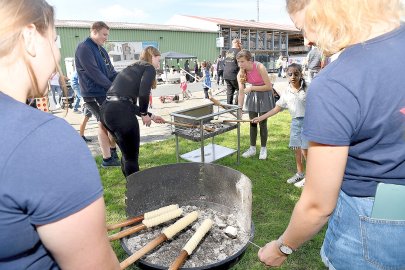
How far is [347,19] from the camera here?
104 cm

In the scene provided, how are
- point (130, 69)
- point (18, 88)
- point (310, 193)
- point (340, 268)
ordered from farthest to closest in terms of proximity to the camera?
point (130, 69), point (340, 268), point (310, 193), point (18, 88)

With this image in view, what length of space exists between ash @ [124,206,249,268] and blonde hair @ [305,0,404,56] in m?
1.65

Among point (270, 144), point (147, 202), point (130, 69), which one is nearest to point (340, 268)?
point (147, 202)

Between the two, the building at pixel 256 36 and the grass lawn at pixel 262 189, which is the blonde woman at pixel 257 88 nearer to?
the grass lawn at pixel 262 189

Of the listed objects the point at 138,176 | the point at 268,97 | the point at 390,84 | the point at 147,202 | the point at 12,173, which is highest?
the point at 390,84

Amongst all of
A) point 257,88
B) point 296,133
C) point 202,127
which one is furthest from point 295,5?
point 257,88

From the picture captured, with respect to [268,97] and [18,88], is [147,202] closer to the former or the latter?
[18,88]

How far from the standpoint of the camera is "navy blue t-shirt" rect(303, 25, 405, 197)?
100 cm

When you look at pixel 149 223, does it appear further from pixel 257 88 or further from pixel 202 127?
pixel 257 88

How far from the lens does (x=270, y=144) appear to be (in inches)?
254

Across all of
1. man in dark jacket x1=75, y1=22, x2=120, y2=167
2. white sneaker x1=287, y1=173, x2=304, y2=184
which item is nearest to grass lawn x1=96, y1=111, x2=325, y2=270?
white sneaker x1=287, y1=173, x2=304, y2=184

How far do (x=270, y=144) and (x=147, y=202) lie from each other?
407 centimetres

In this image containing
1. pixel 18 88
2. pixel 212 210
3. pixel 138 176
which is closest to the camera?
pixel 18 88

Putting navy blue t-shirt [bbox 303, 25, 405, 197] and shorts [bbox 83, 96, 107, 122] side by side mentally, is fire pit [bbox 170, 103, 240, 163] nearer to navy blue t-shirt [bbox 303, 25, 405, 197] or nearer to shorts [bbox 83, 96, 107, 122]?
shorts [bbox 83, 96, 107, 122]
